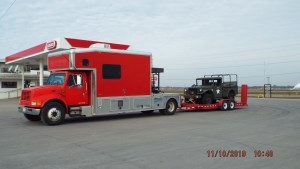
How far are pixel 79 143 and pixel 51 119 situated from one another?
169 inches

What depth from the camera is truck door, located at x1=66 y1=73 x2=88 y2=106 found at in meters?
13.2

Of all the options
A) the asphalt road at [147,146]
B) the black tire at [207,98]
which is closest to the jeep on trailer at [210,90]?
the black tire at [207,98]

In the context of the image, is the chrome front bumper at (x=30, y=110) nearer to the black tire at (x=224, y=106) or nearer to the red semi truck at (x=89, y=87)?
the red semi truck at (x=89, y=87)

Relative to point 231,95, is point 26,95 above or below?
above

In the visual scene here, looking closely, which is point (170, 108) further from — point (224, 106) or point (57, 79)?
point (57, 79)

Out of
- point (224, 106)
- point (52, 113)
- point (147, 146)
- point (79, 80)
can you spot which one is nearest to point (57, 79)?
point (79, 80)

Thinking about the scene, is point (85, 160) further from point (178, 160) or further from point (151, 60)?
point (151, 60)

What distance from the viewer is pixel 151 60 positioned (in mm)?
16203

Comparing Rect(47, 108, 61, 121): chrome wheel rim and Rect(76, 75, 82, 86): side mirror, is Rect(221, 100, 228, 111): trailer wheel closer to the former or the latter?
Rect(76, 75, 82, 86): side mirror

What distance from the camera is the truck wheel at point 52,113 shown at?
12336 millimetres

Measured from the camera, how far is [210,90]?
1961 centimetres

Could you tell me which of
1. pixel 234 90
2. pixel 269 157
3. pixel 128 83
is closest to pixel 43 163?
pixel 269 157

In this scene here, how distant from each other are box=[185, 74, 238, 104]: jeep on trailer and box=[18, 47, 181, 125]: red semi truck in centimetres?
460

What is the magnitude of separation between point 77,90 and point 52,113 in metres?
1.51
